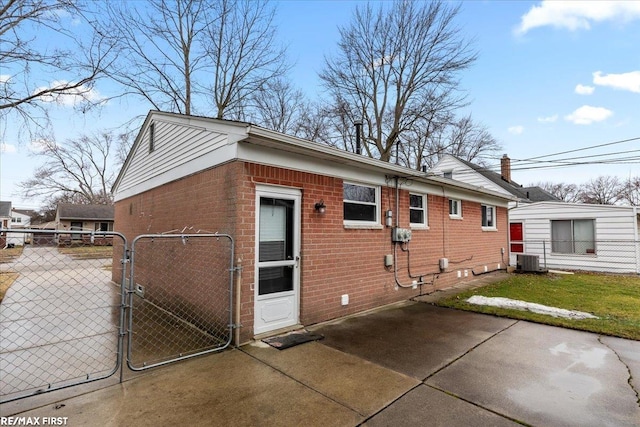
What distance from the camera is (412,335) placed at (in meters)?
4.88

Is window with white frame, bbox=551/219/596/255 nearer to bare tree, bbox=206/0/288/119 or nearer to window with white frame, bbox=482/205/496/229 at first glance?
window with white frame, bbox=482/205/496/229

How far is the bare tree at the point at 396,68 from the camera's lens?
15910mm

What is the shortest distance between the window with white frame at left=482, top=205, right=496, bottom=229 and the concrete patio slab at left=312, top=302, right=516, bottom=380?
20.9ft

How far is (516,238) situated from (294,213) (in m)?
13.6

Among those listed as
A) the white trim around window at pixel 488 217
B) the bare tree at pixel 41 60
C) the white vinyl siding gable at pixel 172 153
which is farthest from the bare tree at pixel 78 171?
the white trim around window at pixel 488 217

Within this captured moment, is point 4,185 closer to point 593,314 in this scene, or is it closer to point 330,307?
point 330,307

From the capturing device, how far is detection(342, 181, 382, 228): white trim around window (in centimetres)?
619

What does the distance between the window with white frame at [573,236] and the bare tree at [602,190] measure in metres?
25.9

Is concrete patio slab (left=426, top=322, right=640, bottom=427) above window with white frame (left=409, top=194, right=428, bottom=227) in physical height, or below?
below

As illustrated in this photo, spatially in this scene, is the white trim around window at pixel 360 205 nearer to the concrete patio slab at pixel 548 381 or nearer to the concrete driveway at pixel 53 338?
the concrete patio slab at pixel 548 381

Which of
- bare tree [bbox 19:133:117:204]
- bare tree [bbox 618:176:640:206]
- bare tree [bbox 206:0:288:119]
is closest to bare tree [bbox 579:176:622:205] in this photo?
bare tree [bbox 618:176:640:206]

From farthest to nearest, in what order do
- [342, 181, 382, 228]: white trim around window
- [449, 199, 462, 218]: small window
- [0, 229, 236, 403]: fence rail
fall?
[449, 199, 462, 218]: small window
[342, 181, 382, 228]: white trim around window
[0, 229, 236, 403]: fence rail

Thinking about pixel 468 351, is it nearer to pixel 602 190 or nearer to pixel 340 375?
pixel 340 375

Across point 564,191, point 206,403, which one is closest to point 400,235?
point 206,403
